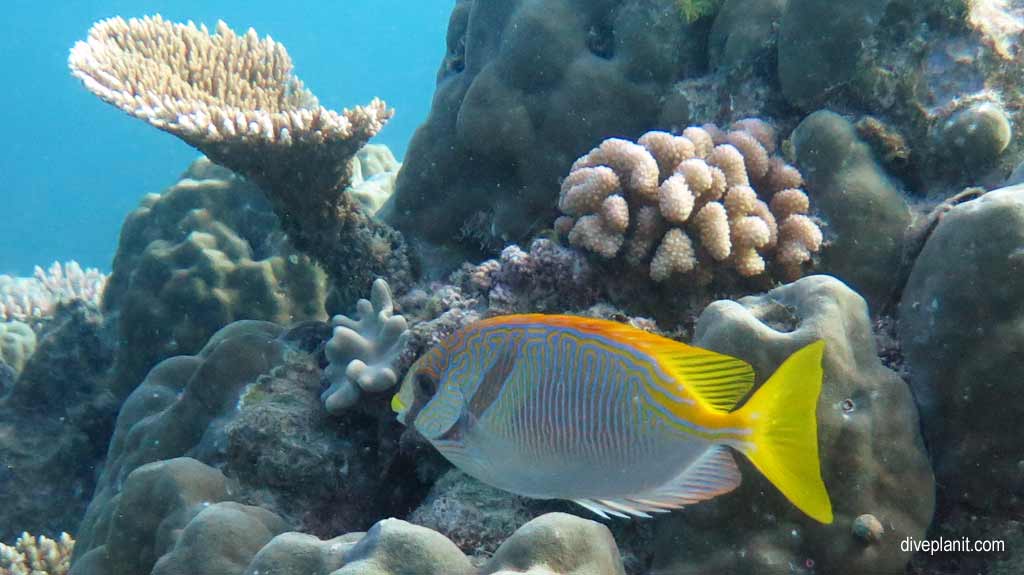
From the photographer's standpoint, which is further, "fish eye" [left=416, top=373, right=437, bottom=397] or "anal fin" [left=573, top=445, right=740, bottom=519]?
"fish eye" [left=416, top=373, right=437, bottom=397]

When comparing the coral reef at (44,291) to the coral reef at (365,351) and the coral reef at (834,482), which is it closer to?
the coral reef at (365,351)

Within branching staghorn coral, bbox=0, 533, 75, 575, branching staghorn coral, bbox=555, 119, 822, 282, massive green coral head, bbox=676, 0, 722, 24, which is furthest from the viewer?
branching staghorn coral, bbox=0, 533, 75, 575

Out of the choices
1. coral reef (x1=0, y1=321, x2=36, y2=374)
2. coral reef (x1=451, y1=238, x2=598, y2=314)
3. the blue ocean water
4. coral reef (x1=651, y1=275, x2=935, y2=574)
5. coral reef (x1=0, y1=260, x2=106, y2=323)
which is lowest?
coral reef (x1=651, y1=275, x2=935, y2=574)

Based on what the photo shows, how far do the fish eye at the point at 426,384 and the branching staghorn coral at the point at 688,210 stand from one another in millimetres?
1817

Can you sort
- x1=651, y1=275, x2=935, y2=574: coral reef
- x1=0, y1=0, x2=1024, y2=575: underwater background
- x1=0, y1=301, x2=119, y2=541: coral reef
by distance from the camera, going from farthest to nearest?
x1=0, y1=301, x2=119, y2=541: coral reef
x1=651, y1=275, x2=935, y2=574: coral reef
x1=0, y1=0, x2=1024, y2=575: underwater background

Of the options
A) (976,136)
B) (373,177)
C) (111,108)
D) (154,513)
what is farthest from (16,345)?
(111,108)

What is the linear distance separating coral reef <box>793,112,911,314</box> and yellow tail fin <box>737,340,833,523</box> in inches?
89.2

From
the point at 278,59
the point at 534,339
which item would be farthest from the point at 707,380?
the point at 278,59

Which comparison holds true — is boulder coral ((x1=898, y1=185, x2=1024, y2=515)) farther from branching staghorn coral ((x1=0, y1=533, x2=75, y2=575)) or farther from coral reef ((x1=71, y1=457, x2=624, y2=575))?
branching staghorn coral ((x1=0, y1=533, x2=75, y2=575))

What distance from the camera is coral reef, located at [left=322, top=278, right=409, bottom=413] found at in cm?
371

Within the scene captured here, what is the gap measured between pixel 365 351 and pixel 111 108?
110 metres

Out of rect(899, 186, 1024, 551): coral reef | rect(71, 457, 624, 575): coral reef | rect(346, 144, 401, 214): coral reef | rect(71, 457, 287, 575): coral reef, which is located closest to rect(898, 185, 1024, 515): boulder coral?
rect(899, 186, 1024, 551): coral reef

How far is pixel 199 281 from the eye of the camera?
6840 mm

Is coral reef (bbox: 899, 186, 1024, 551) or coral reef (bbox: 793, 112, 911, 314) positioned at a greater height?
coral reef (bbox: 793, 112, 911, 314)
